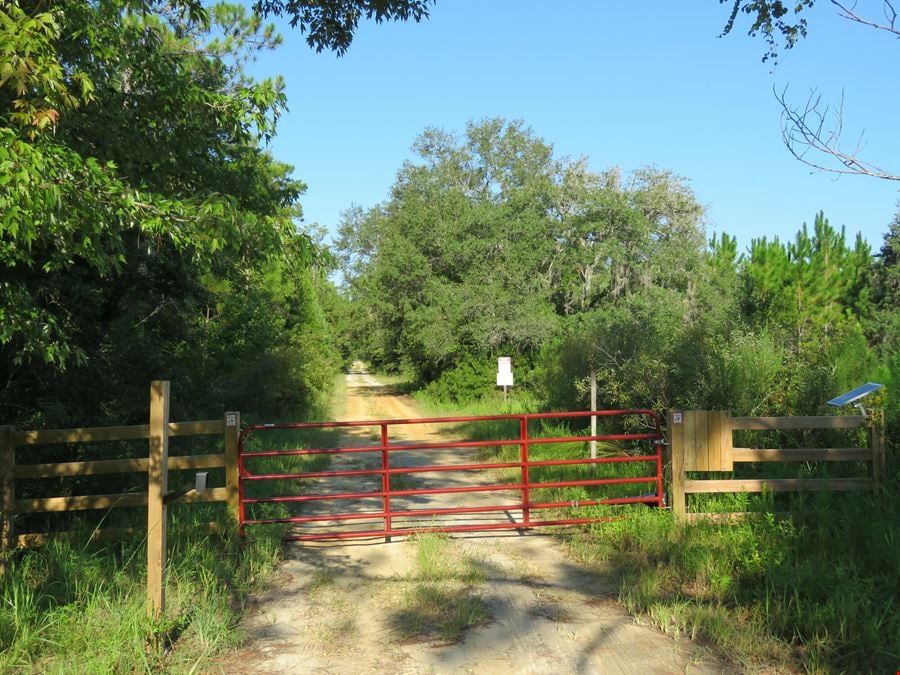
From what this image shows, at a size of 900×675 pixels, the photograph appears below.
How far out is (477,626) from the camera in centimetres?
544

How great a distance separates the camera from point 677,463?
25.7 feet

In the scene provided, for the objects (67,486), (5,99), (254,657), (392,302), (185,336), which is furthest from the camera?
(392,302)

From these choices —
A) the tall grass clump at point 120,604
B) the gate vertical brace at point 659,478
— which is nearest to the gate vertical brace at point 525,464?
the gate vertical brace at point 659,478

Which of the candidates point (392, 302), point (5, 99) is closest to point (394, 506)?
point (5, 99)

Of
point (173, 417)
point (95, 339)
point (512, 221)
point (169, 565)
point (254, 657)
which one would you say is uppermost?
point (512, 221)

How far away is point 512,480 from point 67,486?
21.4 feet

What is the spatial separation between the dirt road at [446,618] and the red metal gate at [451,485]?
1.73ft

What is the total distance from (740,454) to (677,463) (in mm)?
718

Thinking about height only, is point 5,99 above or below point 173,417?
above

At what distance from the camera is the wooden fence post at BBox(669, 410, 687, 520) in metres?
7.81

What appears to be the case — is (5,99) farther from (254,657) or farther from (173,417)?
(173,417)

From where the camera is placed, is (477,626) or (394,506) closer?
(477,626)

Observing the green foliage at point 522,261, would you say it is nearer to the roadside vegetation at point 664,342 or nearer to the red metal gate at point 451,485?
the roadside vegetation at point 664,342

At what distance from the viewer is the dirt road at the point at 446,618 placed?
4.80m
